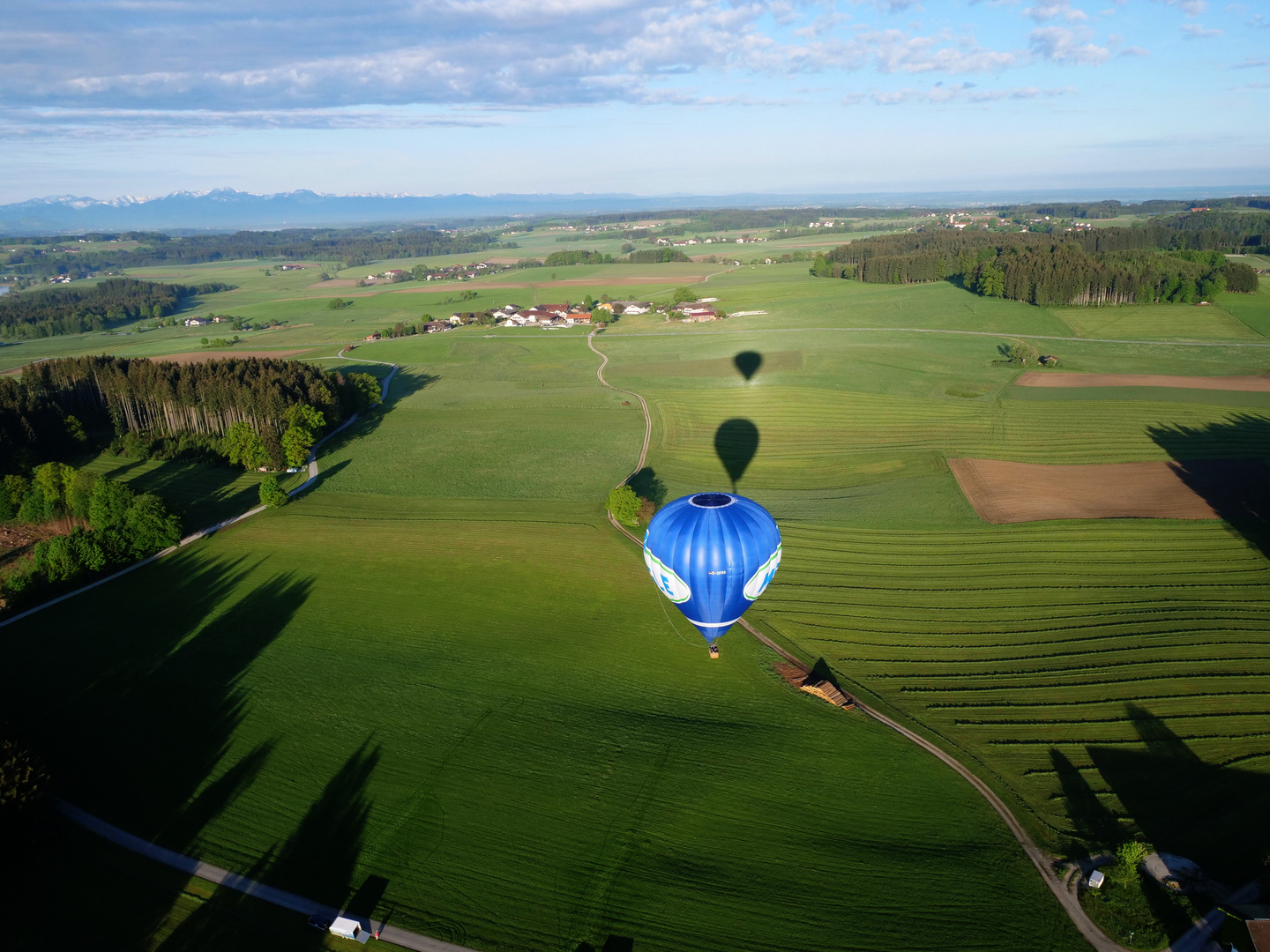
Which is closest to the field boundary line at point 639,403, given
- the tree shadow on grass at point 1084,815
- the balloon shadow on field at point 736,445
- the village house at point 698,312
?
the balloon shadow on field at point 736,445

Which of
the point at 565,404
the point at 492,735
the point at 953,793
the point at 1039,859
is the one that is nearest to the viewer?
the point at 1039,859

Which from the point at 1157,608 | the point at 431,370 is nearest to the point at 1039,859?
the point at 1157,608

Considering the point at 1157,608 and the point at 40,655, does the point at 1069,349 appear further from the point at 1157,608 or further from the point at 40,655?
the point at 40,655

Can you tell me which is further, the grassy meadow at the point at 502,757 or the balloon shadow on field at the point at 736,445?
the balloon shadow on field at the point at 736,445

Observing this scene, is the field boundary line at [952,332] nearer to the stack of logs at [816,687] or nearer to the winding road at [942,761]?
the stack of logs at [816,687]

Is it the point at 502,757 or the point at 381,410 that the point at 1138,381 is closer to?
the point at 502,757

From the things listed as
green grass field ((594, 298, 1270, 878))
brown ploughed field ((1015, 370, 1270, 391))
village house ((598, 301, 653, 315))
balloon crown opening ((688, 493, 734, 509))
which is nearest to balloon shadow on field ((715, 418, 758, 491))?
green grass field ((594, 298, 1270, 878))

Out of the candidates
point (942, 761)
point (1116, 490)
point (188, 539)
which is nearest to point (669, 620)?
point (942, 761)
